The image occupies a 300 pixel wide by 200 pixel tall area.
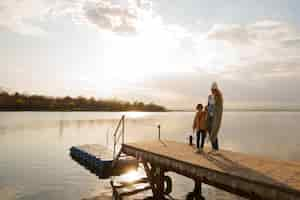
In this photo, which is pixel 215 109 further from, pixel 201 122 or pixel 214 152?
pixel 214 152

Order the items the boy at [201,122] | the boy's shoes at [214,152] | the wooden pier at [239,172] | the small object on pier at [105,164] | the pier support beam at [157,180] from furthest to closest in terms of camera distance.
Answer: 1. the small object on pier at [105,164]
2. the pier support beam at [157,180]
3. the boy at [201,122]
4. the boy's shoes at [214,152]
5. the wooden pier at [239,172]

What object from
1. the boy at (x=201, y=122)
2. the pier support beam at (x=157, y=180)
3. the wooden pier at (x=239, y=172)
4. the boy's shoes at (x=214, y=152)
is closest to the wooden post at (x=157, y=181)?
the pier support beam at (x=157, y=180)

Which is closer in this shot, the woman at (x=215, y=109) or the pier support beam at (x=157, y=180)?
the woman at (x=215, y=109)

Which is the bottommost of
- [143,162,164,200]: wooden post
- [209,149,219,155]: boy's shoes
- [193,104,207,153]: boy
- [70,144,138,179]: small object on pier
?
[70,144,138,179]: small object on pier

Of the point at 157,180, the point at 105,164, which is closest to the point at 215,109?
the point at 157,180

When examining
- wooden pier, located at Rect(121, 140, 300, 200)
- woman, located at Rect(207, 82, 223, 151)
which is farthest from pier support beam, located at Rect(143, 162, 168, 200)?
woman, located at Rect(207, 82, 223, 151)

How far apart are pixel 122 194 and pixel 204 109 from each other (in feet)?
20.5

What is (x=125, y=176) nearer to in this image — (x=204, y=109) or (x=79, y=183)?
(x=79, y=183)

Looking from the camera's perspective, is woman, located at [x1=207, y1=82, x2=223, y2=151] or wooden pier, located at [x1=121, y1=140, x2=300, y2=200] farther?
woman, located at [x1=207, y1=82, x2=223, y2=151]

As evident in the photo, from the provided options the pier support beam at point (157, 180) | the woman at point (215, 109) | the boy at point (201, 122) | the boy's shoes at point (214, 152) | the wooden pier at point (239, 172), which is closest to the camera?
the wooden pier at point (239, 172)

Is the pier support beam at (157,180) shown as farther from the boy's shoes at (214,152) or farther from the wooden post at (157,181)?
the boy's shoes at (214,152)

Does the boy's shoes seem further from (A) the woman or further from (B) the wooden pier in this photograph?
(A) the woman

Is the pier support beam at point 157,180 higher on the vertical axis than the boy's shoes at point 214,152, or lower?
lower

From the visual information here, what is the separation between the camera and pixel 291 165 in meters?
8.14
